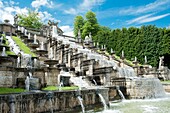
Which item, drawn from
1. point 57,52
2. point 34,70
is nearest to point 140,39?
point 57,52

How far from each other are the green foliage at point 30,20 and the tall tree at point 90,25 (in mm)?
11914

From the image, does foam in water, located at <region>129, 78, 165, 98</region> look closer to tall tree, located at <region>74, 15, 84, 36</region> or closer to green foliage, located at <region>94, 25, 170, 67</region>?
green foliage, located at <region>94, 25, 170, 67</region>

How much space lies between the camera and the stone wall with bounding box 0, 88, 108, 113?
8.89 meters

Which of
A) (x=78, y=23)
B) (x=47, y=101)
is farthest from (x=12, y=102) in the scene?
(x=78, y=23)

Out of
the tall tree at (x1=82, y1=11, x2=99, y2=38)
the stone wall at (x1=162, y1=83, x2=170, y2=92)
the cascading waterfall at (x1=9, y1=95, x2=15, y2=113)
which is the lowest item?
A: the stone wall at (x1=162, y1=83, x2=170, y2=92)

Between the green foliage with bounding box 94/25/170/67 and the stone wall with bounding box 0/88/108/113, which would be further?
the green foliage with bounding box 94/25/170/67

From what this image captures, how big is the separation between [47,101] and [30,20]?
160 ft

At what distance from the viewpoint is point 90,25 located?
61594 millimetres

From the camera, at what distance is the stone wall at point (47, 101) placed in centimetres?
889

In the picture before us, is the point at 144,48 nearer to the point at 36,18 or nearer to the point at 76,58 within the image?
the point at 76,58

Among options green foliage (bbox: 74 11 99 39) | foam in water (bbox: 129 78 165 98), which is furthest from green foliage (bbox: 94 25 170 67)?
foam in water (bbox: 129 78 165 98)

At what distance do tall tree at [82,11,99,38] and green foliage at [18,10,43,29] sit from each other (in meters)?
11.9

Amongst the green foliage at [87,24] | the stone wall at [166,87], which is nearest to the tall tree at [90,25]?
the green foliage at [87,24]

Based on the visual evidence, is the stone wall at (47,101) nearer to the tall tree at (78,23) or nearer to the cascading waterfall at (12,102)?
the cascading waterfall at (12,102)
